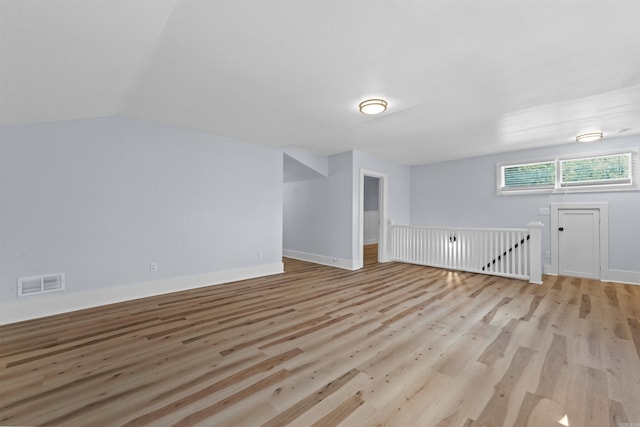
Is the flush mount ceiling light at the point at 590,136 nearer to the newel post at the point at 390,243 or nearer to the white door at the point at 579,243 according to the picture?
the white door at the point at 579,243

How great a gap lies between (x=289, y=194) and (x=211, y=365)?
520cm

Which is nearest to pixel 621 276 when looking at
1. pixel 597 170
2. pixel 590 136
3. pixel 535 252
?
pixel 535 252

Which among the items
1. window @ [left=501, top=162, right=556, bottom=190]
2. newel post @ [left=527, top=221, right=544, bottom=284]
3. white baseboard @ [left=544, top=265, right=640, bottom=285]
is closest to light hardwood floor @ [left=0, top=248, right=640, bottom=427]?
newel post @ [left=527, top=221, right=544, bottom=284]

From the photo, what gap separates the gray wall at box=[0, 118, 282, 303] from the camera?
2.81 m

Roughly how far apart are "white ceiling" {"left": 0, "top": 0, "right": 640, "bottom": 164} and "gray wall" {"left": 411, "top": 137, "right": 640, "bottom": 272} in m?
1.56

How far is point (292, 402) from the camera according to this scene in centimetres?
157

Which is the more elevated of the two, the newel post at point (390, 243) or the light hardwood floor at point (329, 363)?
the newel post at point (390, 243)

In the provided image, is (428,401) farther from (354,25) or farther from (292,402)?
(354,25)

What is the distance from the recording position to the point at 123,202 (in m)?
3.42

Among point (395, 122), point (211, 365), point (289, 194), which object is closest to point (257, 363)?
point (211, 365)

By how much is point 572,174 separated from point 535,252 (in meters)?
2.00

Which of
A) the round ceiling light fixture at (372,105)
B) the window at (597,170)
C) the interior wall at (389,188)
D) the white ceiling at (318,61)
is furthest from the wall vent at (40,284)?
the window at (597,170)

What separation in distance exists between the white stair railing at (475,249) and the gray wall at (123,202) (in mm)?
3314

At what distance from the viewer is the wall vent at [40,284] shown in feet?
9.18
